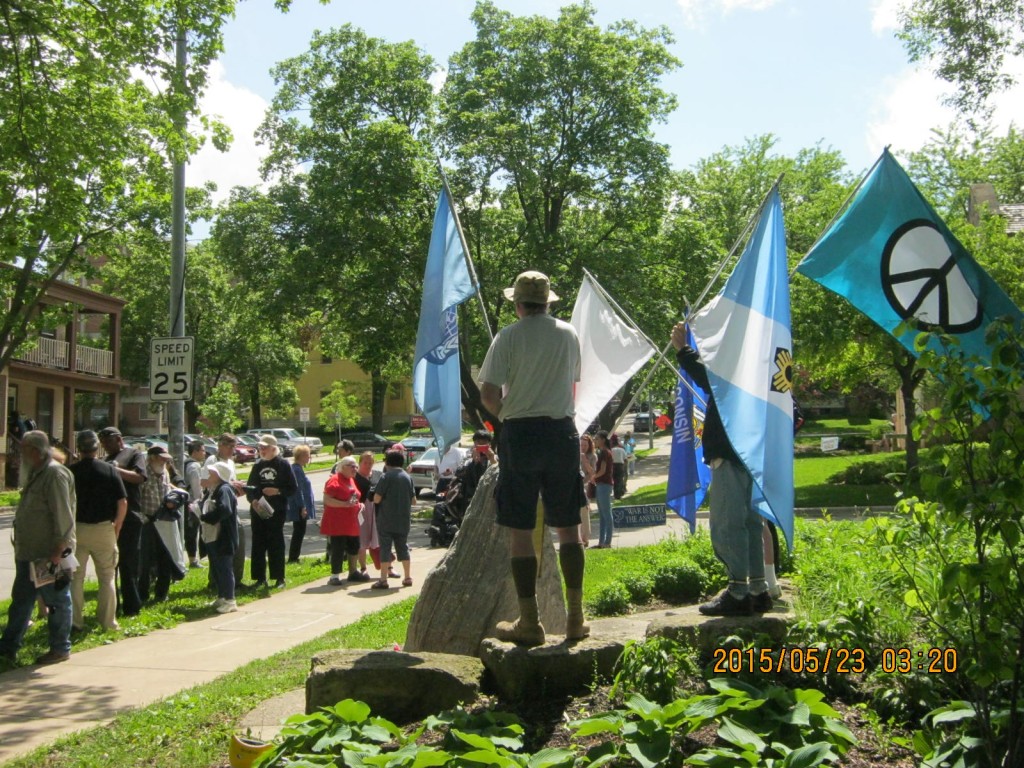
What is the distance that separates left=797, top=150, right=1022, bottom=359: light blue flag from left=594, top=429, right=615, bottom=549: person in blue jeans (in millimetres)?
10168

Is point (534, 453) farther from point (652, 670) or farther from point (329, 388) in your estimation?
point (329, 388)

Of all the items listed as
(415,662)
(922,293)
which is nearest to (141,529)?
(415,662)

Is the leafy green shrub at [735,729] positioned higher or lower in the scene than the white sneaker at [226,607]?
higher

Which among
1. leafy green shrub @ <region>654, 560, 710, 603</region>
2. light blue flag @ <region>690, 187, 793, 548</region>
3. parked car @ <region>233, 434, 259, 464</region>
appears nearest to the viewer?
light blue flag @ <region>690, 187, 793, 548</region>

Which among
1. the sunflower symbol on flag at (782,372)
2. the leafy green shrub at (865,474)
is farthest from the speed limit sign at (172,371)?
the leafy green shrub at (865,474)

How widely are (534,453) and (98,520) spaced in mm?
6208

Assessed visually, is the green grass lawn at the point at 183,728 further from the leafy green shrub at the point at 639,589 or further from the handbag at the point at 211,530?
the handbag at the point at 211,530

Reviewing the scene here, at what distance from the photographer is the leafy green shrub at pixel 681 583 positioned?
887 centimetres

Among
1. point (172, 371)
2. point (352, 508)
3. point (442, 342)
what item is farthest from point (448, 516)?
point (442, 342)

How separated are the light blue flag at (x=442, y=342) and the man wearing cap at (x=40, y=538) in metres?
3.30

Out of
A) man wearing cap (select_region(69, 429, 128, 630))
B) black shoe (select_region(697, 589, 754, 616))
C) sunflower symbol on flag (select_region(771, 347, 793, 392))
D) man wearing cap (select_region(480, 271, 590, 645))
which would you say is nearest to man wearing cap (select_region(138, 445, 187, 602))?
man wearing cap (select_region(69, 429, 128, 630))

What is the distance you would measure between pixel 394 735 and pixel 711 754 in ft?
4.66

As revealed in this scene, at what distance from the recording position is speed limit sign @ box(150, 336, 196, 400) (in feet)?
44.8

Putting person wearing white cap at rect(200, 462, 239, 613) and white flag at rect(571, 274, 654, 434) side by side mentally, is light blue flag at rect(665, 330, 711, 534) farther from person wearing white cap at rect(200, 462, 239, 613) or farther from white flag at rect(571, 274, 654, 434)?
person wearing white cap at rect(200, 462, 239, 613)
